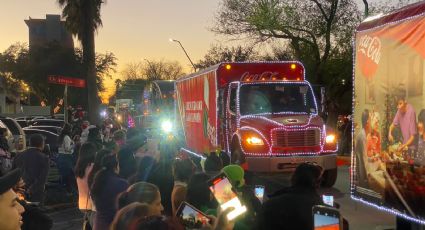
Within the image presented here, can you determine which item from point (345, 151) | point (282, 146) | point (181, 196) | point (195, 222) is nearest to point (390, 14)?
point (181, 196)

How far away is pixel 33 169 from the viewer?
920 centimetres

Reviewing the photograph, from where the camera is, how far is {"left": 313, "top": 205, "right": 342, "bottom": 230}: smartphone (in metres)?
3.46

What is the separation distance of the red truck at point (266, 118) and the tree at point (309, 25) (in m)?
13.0

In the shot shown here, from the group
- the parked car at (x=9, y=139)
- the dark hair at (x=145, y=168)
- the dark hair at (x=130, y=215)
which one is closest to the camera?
the dark hair at (x=130, y=215)

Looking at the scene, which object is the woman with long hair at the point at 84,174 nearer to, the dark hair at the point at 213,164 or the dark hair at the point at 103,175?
the dark hair at the point at 103,175

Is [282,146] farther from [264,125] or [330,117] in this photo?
[330,117]

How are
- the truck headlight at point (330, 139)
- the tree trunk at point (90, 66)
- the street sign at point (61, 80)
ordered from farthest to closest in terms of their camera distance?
the tree trunk at point (90, 66), the street sign at point (61, 80), the truck headlight at point (330, 139)

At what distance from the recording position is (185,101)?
2141cm

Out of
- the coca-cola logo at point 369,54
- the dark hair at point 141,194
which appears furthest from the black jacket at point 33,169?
the coca-cola logo at point 369,54

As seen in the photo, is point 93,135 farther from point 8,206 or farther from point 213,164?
point 8,206

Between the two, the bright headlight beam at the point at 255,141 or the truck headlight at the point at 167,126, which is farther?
the truck headlight at the point at 167,126

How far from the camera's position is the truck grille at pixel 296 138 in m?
13.7

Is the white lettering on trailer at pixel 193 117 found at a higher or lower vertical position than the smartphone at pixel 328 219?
higher

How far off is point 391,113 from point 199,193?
2.32 metres
